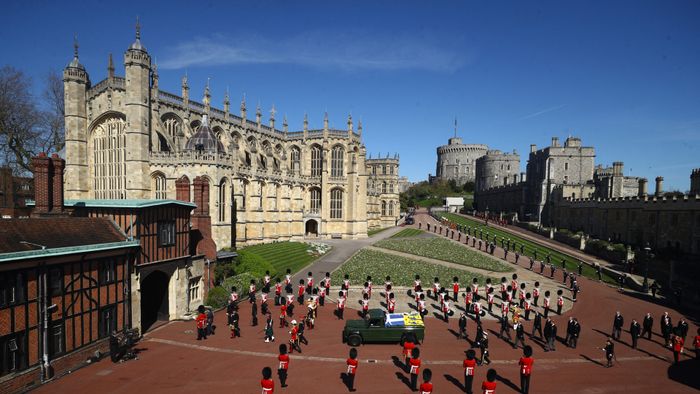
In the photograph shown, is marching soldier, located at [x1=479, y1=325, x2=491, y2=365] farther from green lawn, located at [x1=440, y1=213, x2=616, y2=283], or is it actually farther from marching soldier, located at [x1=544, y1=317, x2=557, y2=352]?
green lawn, located at [x1=440, y1=213, x2=616, y2=283]

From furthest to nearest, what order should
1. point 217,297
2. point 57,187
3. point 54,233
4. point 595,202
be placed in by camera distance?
1. point 595,202
2. point 217,297
3. point 57,187
4. point 54,233

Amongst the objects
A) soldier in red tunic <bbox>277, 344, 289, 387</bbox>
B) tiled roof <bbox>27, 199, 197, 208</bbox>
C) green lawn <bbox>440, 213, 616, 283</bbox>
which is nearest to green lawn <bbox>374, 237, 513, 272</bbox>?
green lawn <bbox>440, 213, 616, 283</bbox>

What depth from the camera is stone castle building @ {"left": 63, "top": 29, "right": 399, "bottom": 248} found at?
1423 inches

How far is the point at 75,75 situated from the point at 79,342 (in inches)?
1308

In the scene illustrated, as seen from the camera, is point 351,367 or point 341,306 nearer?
point 351,367

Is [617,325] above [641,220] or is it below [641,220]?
below

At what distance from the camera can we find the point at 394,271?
33.7 metres

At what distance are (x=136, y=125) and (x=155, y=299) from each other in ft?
68.9

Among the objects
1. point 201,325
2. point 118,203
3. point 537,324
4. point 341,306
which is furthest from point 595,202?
point 118,203

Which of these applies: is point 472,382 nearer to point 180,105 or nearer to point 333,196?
point 180,105

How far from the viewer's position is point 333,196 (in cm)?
5934

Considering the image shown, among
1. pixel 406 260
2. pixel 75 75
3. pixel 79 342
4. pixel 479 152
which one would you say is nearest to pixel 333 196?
pixel 406 260

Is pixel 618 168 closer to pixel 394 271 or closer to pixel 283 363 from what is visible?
pixel 394 271

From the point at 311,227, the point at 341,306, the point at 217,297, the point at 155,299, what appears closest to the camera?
the point at 155,299
